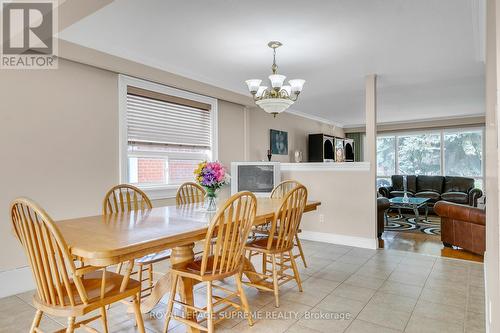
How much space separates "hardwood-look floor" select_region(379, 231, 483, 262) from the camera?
3.88 metres

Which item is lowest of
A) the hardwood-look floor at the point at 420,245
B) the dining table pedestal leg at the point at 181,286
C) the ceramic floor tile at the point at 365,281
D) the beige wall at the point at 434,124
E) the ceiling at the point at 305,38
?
the hardwood-look floor at the point at 420,245

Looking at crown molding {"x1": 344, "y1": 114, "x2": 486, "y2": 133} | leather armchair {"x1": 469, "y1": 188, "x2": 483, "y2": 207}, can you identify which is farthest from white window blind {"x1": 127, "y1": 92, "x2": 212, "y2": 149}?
crown molding {"x1": 344, "y1": 114, "x2": 486, "y2": 133}

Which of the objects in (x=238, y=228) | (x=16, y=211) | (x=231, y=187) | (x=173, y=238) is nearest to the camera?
(x=16, y=211)

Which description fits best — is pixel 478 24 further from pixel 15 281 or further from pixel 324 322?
pixel 15 281

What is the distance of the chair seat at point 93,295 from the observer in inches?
58.2

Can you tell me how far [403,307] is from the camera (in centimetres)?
245

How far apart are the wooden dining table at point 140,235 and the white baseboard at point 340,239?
213 cm

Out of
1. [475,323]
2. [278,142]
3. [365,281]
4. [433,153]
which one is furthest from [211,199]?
[433,153]

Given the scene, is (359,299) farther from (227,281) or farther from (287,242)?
(227,281)

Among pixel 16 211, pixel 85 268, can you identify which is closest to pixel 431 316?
pixel 85 268

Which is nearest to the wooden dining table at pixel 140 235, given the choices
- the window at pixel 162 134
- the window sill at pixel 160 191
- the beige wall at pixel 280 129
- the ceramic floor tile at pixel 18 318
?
the ceramic floor tile at pixel 18 318

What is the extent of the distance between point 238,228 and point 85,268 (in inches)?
37.6

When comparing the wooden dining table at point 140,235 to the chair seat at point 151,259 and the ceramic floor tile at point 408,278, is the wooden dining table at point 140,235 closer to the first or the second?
the chair seat at point 151,259

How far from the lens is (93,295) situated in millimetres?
1605
